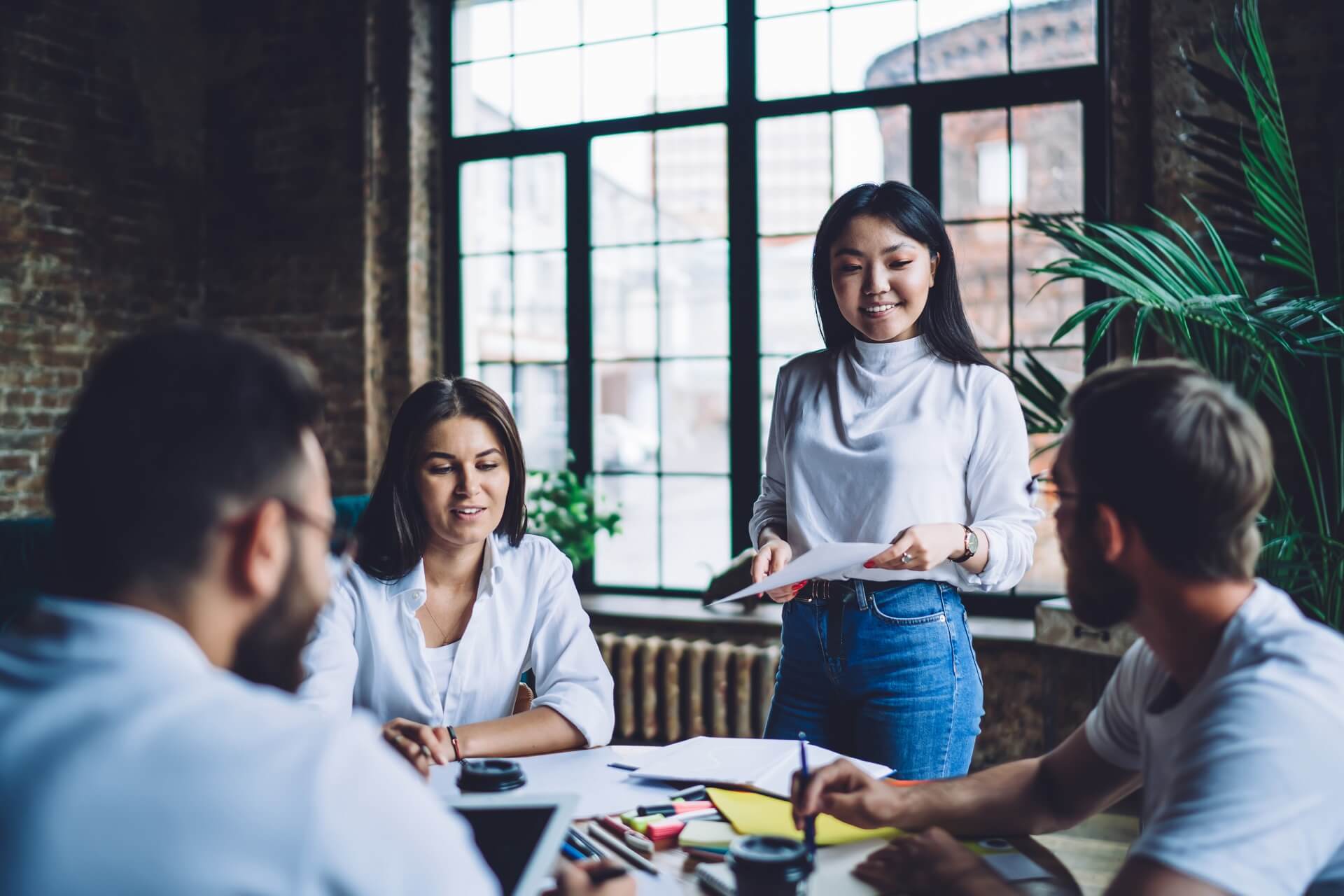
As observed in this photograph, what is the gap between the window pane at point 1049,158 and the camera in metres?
3.69

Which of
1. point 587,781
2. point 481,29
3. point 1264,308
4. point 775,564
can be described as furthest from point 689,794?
point 481,29

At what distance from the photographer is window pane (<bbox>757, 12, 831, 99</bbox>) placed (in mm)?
4031

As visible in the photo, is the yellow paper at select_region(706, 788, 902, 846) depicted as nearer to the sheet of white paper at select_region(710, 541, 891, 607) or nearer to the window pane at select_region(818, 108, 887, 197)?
the sheet of white paper at select_region(710, 541, 891, 607)

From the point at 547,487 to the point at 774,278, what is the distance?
4.36 feet

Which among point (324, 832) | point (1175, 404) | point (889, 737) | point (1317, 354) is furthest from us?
point (1317, 354)

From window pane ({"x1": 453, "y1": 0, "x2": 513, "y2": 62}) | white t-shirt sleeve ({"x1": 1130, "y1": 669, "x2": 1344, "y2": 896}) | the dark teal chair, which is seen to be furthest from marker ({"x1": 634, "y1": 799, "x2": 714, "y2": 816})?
window pane ({"x1": 453, "y1": 0, "x2": 513, "y2": 62})

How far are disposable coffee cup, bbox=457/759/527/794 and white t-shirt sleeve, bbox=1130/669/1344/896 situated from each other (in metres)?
0.83

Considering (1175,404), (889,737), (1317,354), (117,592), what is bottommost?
(889,737)

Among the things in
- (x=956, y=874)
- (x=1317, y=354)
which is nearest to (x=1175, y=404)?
(x=956, y=874)

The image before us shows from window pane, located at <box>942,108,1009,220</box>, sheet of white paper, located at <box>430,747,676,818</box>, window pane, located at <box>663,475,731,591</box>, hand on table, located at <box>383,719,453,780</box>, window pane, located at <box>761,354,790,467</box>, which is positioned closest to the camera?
sheet of white paper, located at <box>430,747,676,818</box>

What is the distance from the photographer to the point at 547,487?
445cm

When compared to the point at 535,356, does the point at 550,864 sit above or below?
below

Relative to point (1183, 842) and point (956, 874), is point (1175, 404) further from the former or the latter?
point (956, 874)

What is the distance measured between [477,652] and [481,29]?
140 inches
